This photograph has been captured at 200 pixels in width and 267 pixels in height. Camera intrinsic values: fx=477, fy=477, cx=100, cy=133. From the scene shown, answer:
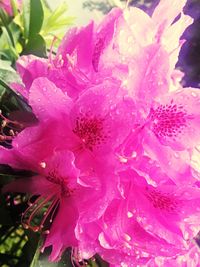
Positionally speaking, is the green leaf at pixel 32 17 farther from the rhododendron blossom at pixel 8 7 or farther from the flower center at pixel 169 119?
the flower center at pixel 169 119

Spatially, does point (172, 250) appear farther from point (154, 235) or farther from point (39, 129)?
point (39, 129)

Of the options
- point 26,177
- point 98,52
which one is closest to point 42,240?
point 26,177

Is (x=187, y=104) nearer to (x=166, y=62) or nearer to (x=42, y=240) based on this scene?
(x=166, y=62)

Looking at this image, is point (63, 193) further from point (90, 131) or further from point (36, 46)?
point (36, 46)

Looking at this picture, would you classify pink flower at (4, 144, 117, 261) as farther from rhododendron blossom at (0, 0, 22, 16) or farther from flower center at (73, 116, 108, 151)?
rhododendron blossom at (0, 0, 22, 16)

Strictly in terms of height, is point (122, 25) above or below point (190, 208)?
above

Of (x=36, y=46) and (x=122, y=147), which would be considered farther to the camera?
(x=36, y=46)

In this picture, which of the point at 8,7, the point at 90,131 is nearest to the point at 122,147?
the point at 90,131
